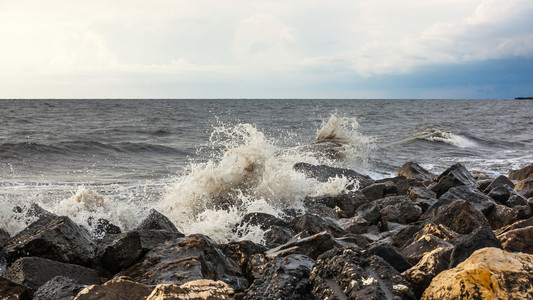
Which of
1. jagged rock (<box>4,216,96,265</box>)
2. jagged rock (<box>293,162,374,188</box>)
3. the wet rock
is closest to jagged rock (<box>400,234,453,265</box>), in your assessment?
the wet rock

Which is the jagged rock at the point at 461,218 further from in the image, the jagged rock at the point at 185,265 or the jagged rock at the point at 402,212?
the jagged rock at the point at 185,265

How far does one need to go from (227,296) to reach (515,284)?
1.52 meters

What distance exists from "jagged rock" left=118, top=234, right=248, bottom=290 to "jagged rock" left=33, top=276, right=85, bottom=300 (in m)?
0.54

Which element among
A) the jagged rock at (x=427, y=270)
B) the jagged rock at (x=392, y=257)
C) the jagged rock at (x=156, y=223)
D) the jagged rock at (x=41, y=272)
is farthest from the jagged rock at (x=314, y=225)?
the jagged rock at (x=41, y=272)

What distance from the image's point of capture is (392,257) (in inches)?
122

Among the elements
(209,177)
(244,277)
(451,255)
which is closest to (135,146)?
(209,177)

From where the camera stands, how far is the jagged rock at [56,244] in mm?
3879

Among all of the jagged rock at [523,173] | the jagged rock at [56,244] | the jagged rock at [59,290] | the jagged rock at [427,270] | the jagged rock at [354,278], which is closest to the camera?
the jagged rock at [354,278]

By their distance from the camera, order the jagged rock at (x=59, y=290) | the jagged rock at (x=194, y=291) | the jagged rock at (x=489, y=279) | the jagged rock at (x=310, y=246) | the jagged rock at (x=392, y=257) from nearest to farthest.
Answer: the jagged rock at (x=489, y=279) < the jagged rock at (x=194, y=291) < the jagged rock at (x=59, y=290) < the jagged rock at (x=392, y=257) < the jagged rock at (x=310, y=246)

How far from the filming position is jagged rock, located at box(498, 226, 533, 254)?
3.34 m

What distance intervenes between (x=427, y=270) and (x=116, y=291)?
1.89m

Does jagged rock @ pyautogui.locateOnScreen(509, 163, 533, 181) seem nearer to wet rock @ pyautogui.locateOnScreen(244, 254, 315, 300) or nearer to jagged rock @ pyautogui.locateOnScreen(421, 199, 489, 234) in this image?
jagged rock @ pyautogui.locateOnScreen(421, 199, 489, 234)

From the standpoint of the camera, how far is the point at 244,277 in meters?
3.65

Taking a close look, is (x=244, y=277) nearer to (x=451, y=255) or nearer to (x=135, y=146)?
(x=451, y=255)
